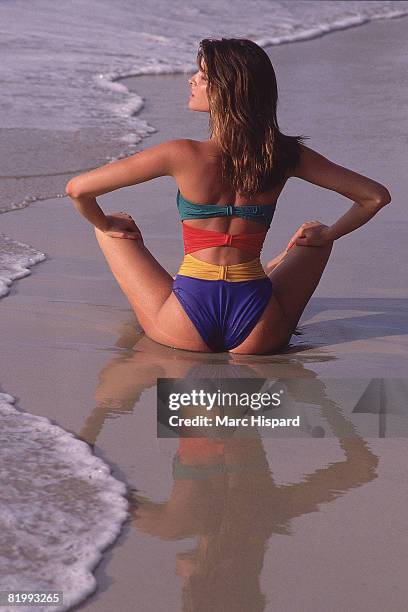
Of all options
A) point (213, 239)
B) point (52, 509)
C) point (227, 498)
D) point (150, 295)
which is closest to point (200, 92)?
point (213, 239)

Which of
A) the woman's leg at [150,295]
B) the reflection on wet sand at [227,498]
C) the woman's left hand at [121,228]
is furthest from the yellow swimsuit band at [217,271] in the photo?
the reflection on wet sand at [227,498]

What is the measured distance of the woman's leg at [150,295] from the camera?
4.41 m

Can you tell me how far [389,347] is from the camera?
4.58 metres

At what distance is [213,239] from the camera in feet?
14.3

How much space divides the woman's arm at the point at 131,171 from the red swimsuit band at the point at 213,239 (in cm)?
24

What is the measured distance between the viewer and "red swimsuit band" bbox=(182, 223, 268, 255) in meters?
4.37

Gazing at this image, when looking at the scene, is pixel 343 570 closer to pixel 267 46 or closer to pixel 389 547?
pixel 389 547

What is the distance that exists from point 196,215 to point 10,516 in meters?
1.59

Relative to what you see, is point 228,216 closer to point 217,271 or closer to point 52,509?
point 217,271

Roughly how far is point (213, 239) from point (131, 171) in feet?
1.28

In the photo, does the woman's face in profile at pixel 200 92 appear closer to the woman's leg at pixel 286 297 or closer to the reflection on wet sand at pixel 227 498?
the woman's leg at pixel 286 297

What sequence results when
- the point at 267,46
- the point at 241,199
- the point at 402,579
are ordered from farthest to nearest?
the point at 267,46
the point at 241,199
the point at 402,579

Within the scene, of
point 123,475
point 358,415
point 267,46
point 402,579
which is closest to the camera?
point 402,579

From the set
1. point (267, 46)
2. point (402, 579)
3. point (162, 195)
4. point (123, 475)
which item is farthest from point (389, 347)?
point (267, 46)
